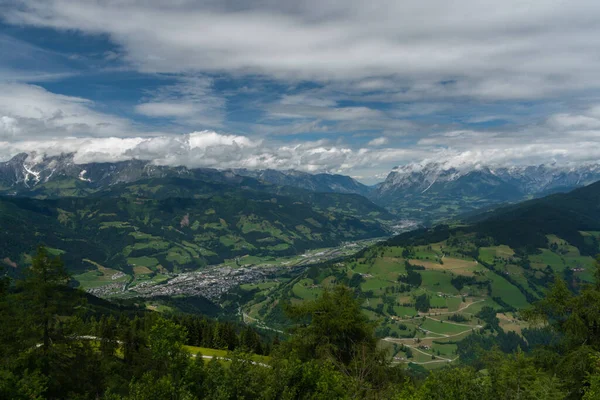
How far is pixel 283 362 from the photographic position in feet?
96.9

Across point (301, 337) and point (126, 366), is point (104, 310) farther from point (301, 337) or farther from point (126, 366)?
point (301, 337)

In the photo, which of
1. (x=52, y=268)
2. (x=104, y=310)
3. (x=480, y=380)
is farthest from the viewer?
(x=104, y=310)

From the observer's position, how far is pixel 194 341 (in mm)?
87188

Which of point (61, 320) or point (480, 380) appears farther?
point (61, 320)

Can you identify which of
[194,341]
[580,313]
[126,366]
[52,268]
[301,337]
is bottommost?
[194,341]

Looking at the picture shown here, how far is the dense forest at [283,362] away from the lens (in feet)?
85.6

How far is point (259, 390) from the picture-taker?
25.9m

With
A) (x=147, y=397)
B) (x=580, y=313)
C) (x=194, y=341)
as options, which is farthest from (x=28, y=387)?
(x=194, y=341)

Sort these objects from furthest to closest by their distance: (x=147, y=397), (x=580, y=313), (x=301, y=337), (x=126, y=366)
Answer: (x=126, y=366) < (x=301, y=337) < (x=580, y=313) < (x=147, y=397)

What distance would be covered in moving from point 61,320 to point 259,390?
74.5 feet

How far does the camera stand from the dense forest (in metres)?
26.1

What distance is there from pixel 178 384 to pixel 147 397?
2.59m

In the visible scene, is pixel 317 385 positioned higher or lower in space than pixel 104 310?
higher

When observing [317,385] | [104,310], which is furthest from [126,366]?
[104,310]
